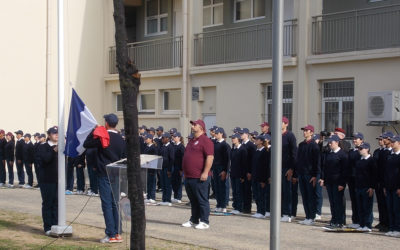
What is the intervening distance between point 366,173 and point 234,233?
285 centimetres

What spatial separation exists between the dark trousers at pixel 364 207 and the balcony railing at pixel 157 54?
14297mm

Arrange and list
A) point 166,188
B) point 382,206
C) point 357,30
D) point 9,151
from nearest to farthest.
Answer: point 382,206 → point 166,188 → point 357,30 → point 9,151

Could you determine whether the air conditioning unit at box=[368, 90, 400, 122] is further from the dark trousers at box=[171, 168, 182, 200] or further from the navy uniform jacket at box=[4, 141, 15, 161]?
the navy uniform jacket at box=[4, 141, 15, 161]

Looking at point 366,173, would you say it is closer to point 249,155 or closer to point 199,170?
point 199,170

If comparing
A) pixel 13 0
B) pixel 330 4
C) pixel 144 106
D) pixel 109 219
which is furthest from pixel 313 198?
pixel 13 0


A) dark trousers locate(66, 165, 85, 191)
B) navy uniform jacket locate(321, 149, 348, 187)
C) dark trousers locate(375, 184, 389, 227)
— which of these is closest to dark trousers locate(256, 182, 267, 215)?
navy uniform jacket locate(321, 149, 348, 187)

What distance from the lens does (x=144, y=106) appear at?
93.6 ft

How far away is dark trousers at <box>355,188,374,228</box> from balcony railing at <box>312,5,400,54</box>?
8.15 m

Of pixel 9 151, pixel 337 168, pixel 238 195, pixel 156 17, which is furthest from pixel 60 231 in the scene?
pixel 156 17

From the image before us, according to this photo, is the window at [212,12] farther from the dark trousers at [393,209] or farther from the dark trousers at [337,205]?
the dark trousers at [393,209]

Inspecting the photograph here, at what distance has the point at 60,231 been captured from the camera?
1132 cm

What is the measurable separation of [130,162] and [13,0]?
21.1 metres

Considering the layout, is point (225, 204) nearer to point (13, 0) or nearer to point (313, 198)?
point (313, 198)

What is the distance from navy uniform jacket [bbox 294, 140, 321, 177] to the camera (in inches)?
528
